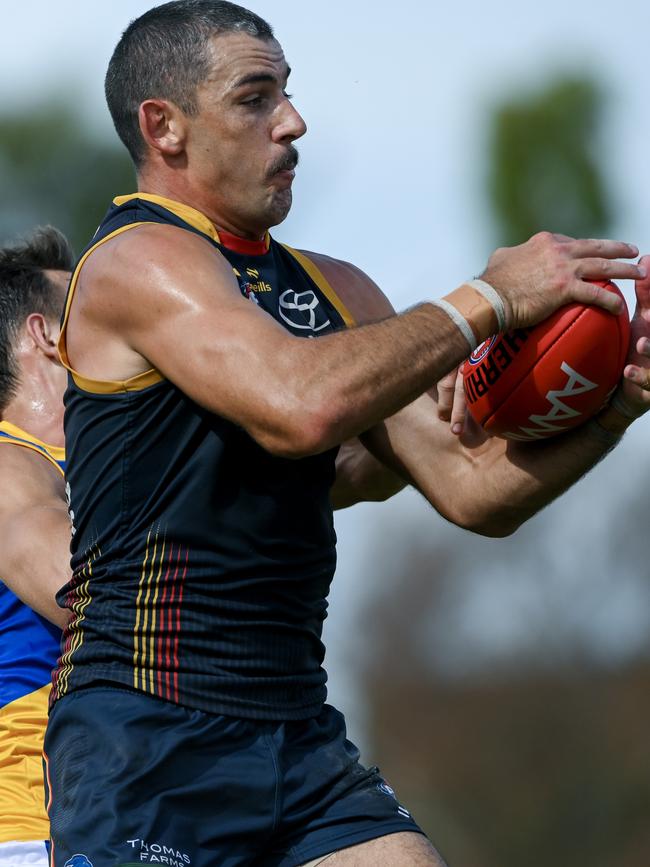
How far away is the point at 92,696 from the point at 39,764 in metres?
0.81

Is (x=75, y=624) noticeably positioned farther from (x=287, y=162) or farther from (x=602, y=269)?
(x=602, y=269)

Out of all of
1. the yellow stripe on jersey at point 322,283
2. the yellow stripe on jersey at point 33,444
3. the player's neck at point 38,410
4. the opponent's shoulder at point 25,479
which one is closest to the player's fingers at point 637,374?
the yellow stripe on jersey at point 322,283

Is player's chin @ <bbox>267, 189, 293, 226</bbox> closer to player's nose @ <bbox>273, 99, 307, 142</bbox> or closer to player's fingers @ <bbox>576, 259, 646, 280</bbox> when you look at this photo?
player's nose @ <bbox>273, 99, 307, 142</bbox>

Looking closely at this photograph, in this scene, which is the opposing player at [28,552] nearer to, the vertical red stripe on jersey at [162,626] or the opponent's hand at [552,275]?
the vertical red stripe on jersey at [162,626]

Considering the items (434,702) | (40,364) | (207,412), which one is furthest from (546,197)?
(207,412)

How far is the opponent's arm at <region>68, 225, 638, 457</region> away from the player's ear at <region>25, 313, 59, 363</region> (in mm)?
1617

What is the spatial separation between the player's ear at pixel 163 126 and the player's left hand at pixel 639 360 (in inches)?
54.4

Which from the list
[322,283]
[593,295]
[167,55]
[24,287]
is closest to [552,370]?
[593,295]

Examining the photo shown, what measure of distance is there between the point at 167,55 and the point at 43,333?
5.10ft

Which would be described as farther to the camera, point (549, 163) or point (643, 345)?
point (549, 163)

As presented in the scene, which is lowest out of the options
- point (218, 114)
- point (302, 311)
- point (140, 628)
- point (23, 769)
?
point (23, 769)

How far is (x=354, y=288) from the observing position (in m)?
4.79

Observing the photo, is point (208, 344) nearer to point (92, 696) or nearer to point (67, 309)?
point (67, 309)

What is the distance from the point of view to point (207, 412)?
3.92m
